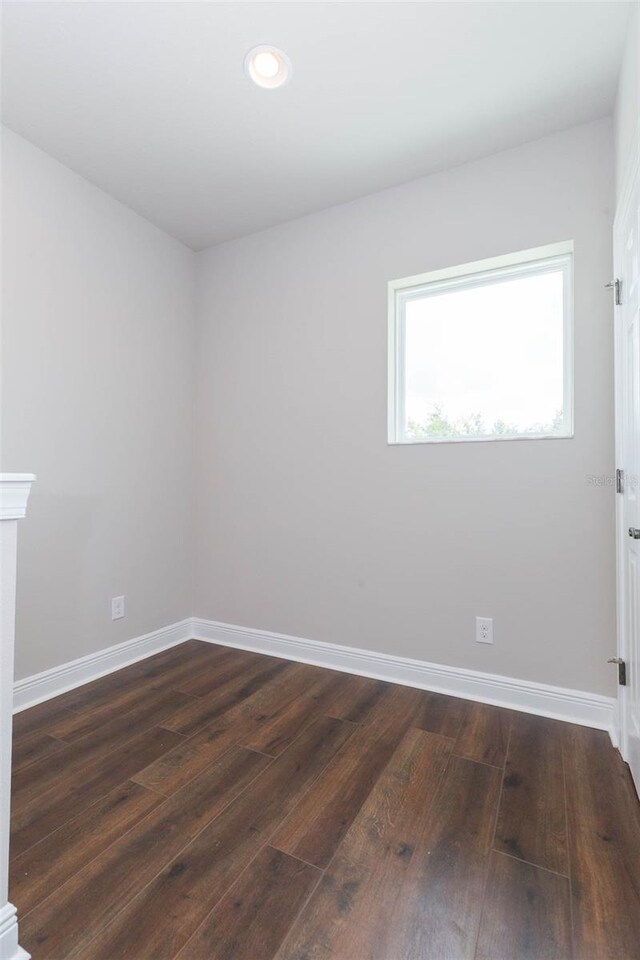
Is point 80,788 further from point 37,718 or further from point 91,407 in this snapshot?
point 91,407

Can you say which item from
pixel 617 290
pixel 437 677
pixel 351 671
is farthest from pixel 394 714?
pixel 617 290

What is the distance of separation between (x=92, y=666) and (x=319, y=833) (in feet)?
5.44

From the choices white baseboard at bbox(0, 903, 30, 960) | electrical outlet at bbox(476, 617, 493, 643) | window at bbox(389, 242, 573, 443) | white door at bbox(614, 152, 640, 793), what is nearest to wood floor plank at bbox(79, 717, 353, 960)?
white baseboard at bbox(0, 903, 30, 960)

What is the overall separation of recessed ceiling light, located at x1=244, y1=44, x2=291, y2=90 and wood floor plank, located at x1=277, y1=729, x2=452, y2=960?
2719 millimetres

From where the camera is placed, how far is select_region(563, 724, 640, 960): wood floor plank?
1.04m

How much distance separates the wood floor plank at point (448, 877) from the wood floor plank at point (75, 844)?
0.82m

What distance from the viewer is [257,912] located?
109cm

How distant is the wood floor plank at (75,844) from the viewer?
1.15m

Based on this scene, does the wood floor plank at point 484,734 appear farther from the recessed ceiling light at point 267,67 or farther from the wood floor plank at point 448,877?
the recessed ceiling light at point 267,67

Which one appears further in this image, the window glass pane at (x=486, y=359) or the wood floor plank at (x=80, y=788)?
the window glass pane at (x=486, y=359)

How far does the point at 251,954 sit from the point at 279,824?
15.5 inches

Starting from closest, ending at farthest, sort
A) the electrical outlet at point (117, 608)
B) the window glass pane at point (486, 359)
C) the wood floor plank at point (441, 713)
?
the wood floor plank at point (441, 713)
the window glass pane at point (486, 359)
the electrical outlet at point (117, 608)

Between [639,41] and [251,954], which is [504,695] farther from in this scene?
[639,41]

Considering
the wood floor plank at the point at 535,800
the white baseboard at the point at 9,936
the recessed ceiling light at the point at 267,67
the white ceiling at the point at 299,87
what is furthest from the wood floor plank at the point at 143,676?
the recessed ceiling light at the point at 267,67
